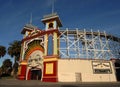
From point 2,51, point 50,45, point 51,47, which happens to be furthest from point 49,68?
point 2,51

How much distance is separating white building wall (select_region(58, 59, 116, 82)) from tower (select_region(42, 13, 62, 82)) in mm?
1386

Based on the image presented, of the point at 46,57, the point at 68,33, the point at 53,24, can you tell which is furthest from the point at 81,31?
the point at 46,57

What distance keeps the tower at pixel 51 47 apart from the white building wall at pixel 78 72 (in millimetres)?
1386

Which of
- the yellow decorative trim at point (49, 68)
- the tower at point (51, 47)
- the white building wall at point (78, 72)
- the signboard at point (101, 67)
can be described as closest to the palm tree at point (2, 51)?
the tower at point (51, 47)

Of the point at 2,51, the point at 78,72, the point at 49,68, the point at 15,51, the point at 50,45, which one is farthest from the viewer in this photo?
the point at 2,51

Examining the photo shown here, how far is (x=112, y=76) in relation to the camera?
2917 cm

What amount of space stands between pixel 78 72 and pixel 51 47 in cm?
868

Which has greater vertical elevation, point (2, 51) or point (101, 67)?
point (2, 51)

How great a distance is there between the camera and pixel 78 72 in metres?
28.7

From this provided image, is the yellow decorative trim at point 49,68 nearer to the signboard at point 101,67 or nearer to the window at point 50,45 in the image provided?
the window at point 50,45

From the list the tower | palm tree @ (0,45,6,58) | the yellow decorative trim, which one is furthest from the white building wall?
palm tree @ (0,45,6,58)

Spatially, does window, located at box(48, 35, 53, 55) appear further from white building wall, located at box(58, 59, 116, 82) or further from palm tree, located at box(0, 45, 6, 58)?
palm tree, located at box(0, 45, 6, 58)

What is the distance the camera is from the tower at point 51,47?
29477mm

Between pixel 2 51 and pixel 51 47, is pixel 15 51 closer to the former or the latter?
pixel 2 51
